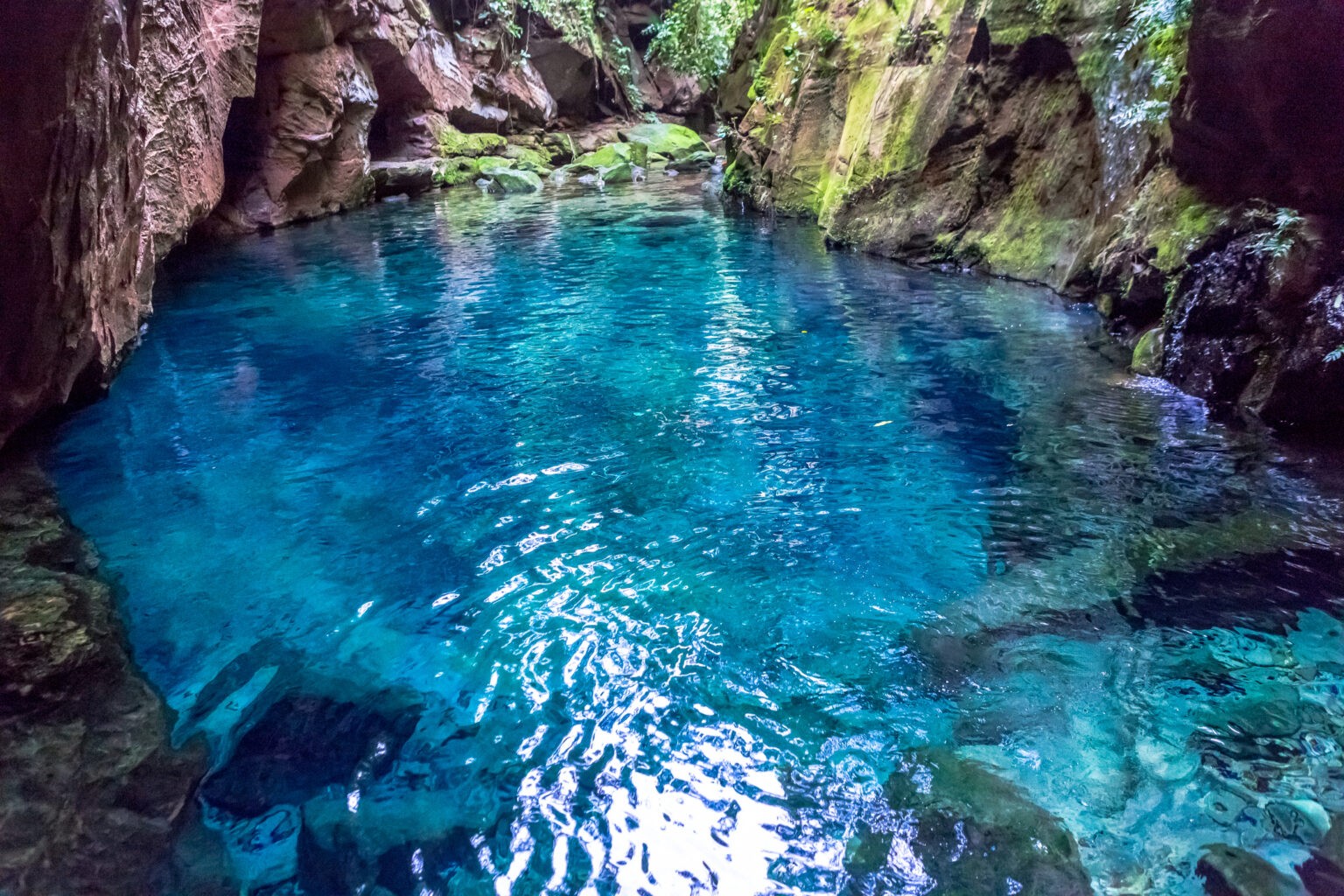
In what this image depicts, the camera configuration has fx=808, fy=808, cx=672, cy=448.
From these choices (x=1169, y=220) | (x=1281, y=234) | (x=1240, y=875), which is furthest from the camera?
(x=1169, y=220)

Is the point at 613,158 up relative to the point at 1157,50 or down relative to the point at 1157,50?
down

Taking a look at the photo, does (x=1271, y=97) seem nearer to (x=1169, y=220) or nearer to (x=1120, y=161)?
(x=1169, y=220)

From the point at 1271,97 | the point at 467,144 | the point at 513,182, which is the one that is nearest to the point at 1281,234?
the point at 1271,97

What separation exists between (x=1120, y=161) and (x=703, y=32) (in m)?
21.5

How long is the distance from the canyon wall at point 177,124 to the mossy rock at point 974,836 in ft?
15.7

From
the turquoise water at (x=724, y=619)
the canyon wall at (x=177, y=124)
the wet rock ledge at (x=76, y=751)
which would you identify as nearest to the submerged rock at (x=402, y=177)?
the canyon wall at (x=177, y=124)

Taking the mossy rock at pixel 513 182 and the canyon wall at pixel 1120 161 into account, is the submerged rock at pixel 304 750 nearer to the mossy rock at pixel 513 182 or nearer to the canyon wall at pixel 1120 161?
the canyon wall at pixel 1120 161

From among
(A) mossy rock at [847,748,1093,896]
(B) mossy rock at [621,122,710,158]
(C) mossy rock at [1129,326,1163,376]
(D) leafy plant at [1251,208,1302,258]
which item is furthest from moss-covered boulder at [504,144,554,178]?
(A) mossy rock at [847,748,1093,896]

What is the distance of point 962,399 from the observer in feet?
20.0

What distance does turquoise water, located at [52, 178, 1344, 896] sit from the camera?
251 centimetres

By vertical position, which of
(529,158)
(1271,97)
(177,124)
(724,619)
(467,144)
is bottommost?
(724,619)

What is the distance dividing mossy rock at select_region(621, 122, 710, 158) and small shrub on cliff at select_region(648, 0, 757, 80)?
2.86m

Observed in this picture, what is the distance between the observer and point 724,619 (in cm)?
353

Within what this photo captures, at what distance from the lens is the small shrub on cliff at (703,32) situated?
2558 cm
